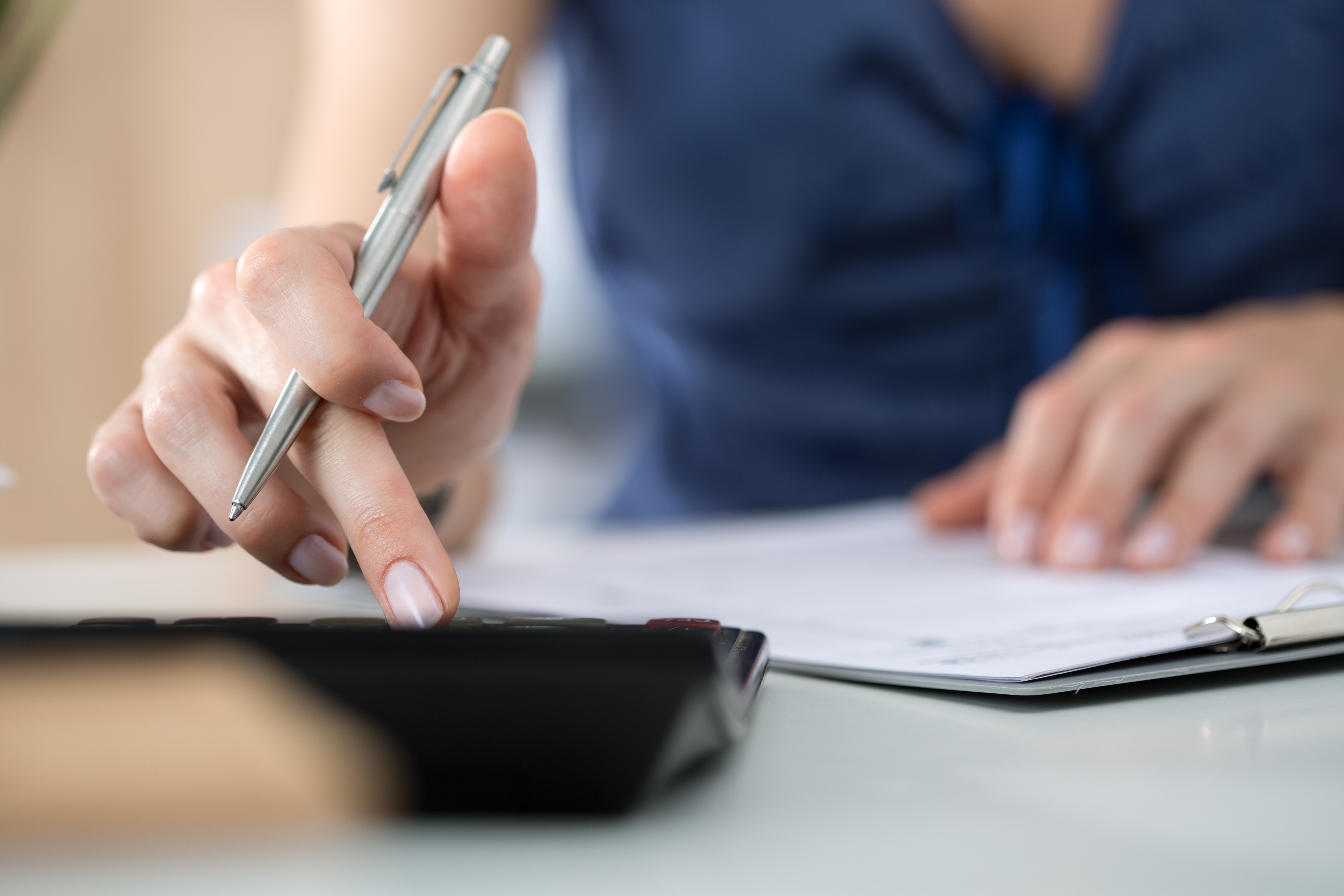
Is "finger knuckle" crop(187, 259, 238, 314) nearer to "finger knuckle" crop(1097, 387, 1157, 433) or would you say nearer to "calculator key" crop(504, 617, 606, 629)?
"calculator key" crop(504, 617, 606, 629)

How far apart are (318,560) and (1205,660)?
0.19 meters

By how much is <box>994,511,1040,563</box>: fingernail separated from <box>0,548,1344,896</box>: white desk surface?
0.18 m

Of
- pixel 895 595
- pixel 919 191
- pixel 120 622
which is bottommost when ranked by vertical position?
pixel 120 622

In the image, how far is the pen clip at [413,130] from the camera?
24 cm

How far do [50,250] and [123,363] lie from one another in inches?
43.7

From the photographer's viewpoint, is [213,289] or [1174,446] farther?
[1174,446]

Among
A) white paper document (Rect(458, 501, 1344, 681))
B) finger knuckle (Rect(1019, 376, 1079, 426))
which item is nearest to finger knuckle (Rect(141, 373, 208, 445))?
white paper document (Rect(458, 501, 1344, 681))

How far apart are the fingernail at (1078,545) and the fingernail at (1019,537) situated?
13 mm

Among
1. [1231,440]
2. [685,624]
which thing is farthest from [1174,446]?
[685,624]

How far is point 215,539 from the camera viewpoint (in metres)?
0.24

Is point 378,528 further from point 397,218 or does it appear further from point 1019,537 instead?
point 1019,537

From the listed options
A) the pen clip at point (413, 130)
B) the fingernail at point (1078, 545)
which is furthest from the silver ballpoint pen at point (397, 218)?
the fingernail at point (1078, 545)

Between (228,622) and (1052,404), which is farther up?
(1052,404)

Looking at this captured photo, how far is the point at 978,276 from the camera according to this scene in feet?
2.12
